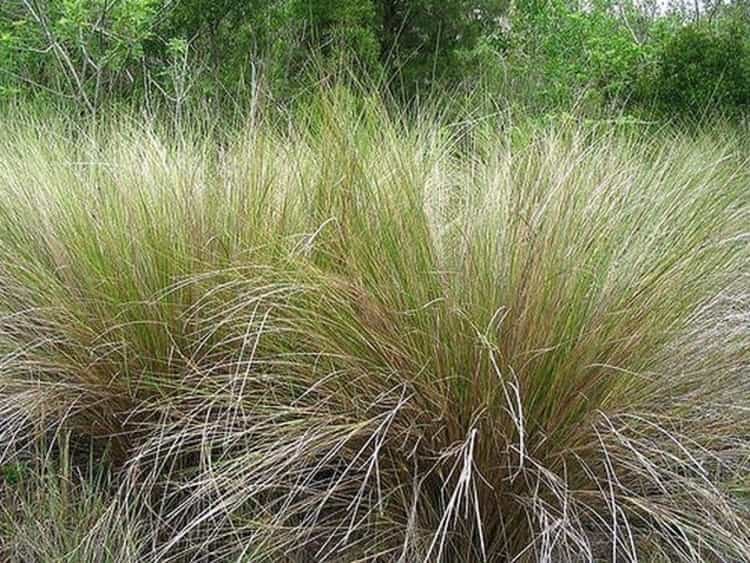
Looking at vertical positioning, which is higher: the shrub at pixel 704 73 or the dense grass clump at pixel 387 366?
the dense grass clump at pixel 387 366

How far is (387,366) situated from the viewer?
1.76 meters

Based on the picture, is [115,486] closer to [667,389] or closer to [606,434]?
[606,434]

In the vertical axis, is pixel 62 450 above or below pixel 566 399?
below

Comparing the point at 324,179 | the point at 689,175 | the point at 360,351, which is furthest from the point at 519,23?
the point at 360,351

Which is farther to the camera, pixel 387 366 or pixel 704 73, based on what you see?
pixel 704 73

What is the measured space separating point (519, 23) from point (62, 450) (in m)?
7.44

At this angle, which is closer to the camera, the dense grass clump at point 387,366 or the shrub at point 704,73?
the dense grass clump at point 387,366

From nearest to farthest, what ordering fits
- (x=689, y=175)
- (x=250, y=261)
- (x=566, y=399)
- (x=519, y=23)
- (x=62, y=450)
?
(x=566, y=399) → (x=62, y=450) → (x=250, y=261) → (x=689, y=175) → (x=519, y=23)

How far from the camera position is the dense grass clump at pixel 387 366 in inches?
66.7

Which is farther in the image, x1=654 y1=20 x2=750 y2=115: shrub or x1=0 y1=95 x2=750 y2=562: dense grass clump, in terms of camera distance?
x1=654 y1=20 x2=750 y2=115: shrub

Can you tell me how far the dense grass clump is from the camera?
1693 millimetres

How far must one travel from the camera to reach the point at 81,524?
5.78ft

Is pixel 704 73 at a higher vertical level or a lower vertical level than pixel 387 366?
lower

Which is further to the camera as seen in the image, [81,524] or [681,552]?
[81,524]
